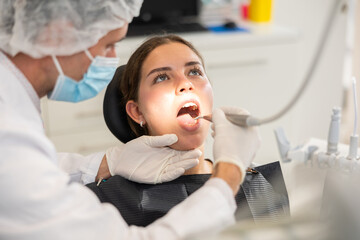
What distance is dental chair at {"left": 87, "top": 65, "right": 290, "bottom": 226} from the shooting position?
1.52 metres

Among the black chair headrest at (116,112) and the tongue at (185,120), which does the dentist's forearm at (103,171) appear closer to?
the black chair headrest at (116,112)

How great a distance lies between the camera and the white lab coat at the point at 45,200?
1.02 meters

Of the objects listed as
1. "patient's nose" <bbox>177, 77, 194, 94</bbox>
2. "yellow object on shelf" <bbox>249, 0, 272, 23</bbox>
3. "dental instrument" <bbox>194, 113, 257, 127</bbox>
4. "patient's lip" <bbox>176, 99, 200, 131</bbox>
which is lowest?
"yellow object on shelf" <bbox>249, 0, 272, 23</bbox>

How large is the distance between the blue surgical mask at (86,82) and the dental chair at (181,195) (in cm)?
40

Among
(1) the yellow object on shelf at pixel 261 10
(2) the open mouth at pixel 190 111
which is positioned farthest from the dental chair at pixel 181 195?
(1) the yellow object on shelf at pixel 261 10

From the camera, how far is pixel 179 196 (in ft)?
5.17

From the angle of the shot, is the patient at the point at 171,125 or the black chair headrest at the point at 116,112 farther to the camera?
the black chair headrest at the point at 116,112

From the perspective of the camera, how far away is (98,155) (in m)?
1.83

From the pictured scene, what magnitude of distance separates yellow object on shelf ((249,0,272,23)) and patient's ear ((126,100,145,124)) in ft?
6.24

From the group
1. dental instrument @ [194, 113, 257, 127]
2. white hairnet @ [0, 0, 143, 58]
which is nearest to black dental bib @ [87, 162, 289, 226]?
dental instrument @ [194, 113, 257, 127]

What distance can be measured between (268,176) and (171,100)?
1.45 feet

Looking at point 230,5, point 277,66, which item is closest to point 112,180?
point 277,66

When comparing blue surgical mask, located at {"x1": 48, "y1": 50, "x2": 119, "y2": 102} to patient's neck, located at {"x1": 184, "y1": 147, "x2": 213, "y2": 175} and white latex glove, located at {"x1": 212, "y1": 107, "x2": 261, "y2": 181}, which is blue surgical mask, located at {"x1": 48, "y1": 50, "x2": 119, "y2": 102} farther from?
patient's neck, located at {"x1": 184, "y1": 147, "x2": 213, "y2": 175}

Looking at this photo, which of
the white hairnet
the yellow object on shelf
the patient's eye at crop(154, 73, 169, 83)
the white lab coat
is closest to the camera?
the white lab coat
